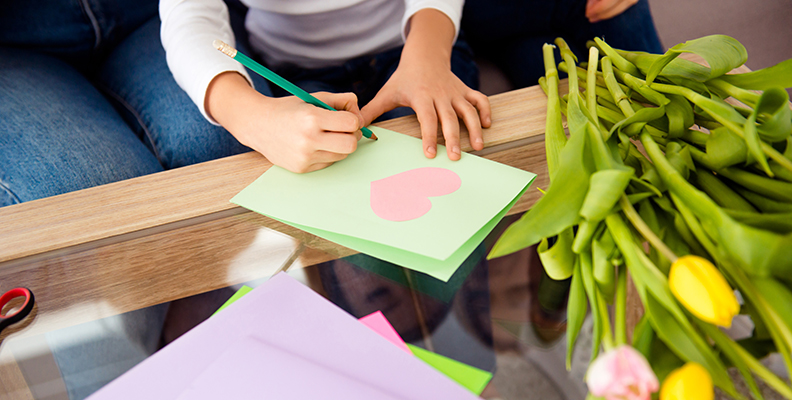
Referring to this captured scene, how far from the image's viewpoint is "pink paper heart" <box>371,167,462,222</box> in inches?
16.8

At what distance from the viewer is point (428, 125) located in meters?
0.50

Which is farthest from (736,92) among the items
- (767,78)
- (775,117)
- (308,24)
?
(308,24)

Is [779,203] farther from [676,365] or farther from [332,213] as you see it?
[332,213]

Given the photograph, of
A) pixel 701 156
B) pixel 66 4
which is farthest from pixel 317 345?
pixel 66 4

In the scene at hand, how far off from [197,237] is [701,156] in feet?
1.52

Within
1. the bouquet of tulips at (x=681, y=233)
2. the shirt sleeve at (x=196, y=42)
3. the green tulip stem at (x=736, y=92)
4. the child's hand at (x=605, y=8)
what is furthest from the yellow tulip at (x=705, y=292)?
the child's hand at (x=605, y=8)

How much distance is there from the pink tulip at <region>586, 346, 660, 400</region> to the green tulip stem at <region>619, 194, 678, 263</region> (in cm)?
8

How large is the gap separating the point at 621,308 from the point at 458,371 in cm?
13

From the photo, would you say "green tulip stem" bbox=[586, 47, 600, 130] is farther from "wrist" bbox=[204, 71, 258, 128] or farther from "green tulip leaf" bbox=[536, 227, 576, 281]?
"wrist" bbox=[204, 71, 258, 128]

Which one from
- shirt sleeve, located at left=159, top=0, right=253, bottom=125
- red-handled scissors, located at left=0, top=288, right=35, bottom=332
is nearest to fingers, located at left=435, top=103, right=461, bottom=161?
shirt sleeve, located at left=159, top=0, right=253, bottom=125

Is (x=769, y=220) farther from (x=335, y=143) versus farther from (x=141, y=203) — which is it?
(x=141, y=203)

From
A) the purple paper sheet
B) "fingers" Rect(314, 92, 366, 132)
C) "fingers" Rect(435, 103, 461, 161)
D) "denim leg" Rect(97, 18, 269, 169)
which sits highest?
"fingers" Rect(314, 92, 366, 132)

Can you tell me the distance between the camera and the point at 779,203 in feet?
0.85

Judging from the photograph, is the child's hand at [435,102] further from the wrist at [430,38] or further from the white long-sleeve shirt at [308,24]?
the white long-sleeve shirt at [308,24]
